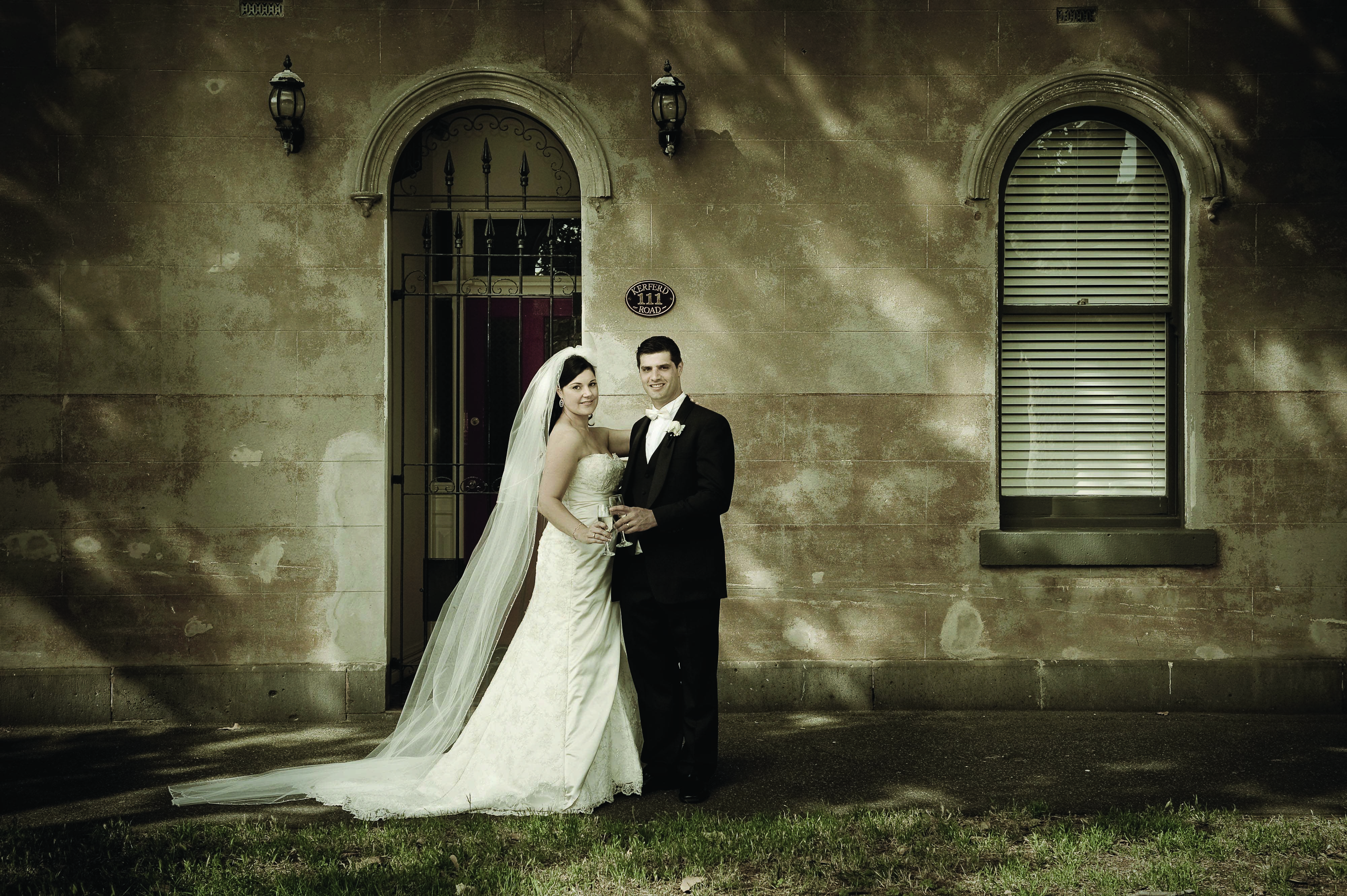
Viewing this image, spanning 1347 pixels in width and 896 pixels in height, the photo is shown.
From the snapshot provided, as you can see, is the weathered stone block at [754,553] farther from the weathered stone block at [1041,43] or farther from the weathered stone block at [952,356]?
the weathered stone block at [1041,43]

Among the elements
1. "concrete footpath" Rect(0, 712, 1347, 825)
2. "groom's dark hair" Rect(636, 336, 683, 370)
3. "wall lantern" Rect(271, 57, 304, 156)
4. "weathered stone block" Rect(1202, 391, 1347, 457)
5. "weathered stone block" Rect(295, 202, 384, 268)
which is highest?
"wall lantern" Rect(271, 57, 304, 156)

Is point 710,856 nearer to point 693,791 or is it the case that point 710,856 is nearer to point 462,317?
point 693,791

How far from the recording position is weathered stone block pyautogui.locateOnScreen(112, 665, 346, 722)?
21.5 ft

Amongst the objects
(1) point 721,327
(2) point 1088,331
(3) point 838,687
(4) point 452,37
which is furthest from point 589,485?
(2) point 1088,331

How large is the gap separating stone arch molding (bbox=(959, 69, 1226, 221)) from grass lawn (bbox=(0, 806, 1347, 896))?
13.4ft

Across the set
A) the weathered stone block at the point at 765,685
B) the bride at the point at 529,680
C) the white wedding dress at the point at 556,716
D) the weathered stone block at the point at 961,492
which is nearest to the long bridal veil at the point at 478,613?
the bride at the point at 529,680

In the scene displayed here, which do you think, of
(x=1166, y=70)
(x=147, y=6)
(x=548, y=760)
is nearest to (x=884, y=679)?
(x=548, y=760)

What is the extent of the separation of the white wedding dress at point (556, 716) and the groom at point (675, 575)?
0.12m

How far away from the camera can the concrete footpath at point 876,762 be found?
4.78m

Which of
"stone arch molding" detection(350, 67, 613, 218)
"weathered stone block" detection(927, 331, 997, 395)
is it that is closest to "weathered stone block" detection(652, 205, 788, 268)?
"stone arch molding" detection(350, 67, 613, 218)

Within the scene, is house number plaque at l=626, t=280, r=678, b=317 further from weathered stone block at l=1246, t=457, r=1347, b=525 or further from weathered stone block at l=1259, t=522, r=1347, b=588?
weathered stone block at l=1259, t=522, r=1347, b=588

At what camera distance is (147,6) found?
6613 mm

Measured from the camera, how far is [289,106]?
644cm

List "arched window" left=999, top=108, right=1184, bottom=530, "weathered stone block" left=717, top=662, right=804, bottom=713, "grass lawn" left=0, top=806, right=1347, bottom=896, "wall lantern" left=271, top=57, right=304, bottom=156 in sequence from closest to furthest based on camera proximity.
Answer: "grass lawn" left=0, top=806, right=1347, bottom=896, "wall lantern" left=271, top=57, right=304, bottom=156, "weathered stone block" left=717, top=662, right=804, bottom=713, "arched window" left=999, top=108, right=1184, bottom=530
